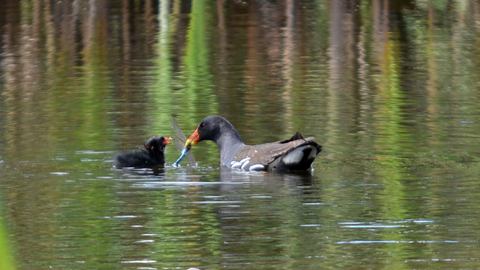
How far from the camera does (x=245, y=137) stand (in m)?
13.8

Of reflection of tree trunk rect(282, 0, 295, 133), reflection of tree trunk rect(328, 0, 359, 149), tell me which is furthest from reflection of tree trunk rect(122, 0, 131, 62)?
reflection of tree trunk rect(328, 0, 359, 149)

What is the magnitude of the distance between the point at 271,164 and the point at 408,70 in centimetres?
957

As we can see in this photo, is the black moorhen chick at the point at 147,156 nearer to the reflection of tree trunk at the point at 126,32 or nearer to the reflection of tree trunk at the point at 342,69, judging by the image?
the reflection of tree trunk at the point at 342,69

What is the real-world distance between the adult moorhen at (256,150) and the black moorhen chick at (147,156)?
1.18 ft

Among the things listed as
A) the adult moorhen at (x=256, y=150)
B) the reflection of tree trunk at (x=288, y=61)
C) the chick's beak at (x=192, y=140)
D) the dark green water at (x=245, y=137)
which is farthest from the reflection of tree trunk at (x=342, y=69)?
the chick's beak at (x=192, y=140)

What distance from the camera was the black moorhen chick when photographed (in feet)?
39.2

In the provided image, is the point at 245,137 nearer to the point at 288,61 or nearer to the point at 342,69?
the point at 342,69

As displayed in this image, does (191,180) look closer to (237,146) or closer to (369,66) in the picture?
(237,146)

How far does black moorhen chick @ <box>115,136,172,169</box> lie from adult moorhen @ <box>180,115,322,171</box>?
36cm

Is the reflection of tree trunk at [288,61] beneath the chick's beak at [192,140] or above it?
beneath

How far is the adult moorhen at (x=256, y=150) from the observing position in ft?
36.8

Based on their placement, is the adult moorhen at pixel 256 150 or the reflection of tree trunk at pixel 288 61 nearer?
the adult moorhen at pixel 256 150

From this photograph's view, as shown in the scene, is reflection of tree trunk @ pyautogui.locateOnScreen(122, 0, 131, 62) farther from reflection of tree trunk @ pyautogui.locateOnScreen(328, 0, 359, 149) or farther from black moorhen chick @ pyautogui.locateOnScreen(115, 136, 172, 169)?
black moorhen chick @ pyautogui.locateOnScreen(115, 136, 172, 169)

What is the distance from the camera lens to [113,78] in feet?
66.1
